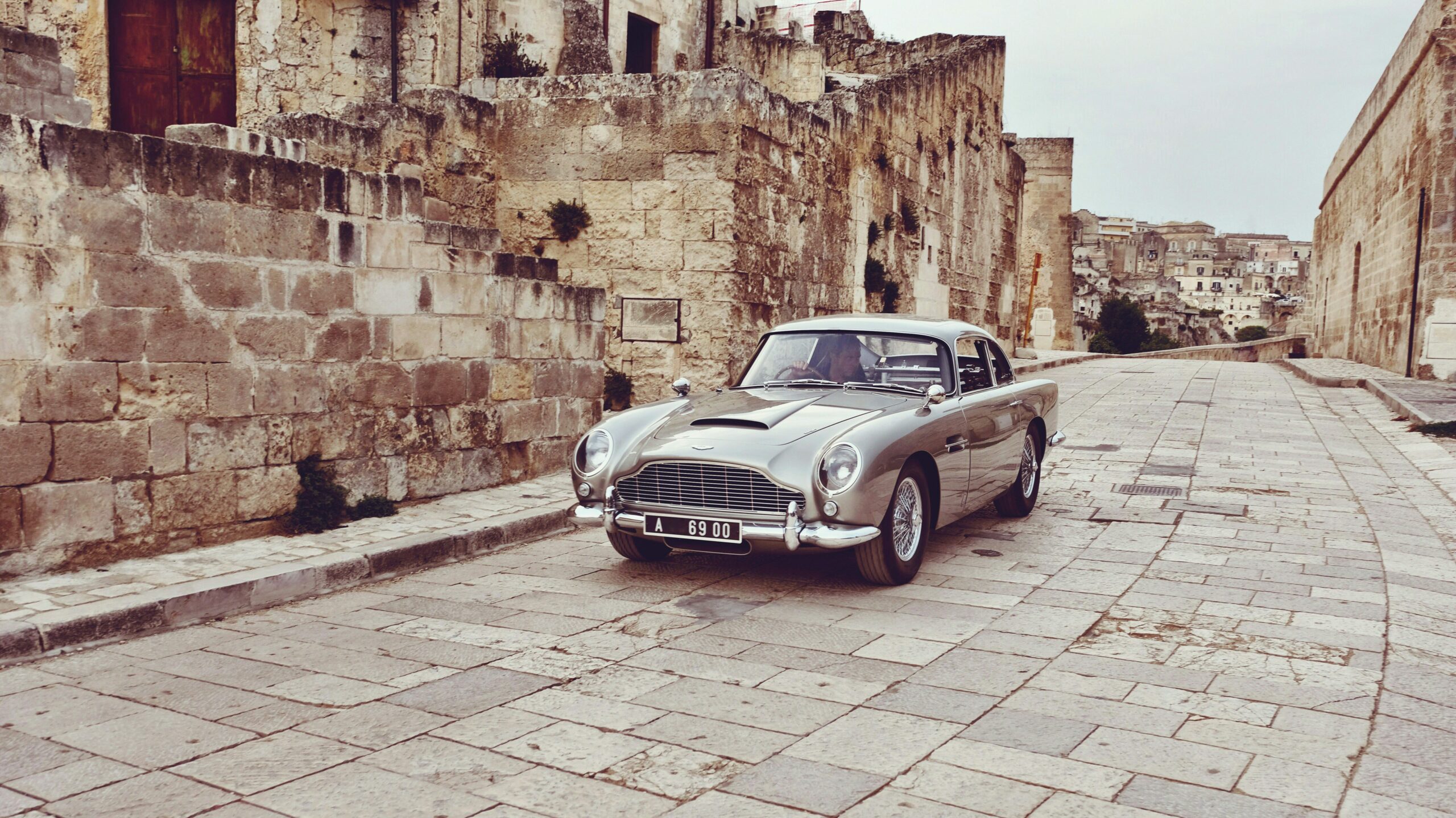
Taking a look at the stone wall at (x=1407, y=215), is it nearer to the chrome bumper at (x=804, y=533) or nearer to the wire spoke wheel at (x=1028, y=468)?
the wire spoke wheel at (x=1028, y=468)

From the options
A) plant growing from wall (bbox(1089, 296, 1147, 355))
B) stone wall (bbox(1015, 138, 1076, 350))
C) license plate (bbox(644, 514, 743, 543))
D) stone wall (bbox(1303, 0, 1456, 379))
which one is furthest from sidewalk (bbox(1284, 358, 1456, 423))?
plant growing from wall (bbox(1089, 296, 1147, 355))

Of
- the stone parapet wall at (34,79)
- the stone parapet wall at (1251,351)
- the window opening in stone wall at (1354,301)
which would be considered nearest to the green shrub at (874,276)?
the stone parapet wall at (34,79)

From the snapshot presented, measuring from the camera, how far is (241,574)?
18.9 ft

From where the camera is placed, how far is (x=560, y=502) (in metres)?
8.02

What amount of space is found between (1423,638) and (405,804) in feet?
14.3

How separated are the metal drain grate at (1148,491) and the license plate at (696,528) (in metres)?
4.48

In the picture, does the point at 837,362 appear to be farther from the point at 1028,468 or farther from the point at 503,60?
the point at 503,60

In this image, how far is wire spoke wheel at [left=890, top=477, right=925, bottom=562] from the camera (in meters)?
5.89

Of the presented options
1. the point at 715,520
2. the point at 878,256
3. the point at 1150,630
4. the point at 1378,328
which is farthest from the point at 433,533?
the point at 1378,328

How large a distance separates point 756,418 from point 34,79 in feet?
16.0

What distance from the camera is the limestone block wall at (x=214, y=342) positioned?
18.5 ft

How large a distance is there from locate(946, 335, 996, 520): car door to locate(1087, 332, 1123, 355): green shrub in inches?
2196

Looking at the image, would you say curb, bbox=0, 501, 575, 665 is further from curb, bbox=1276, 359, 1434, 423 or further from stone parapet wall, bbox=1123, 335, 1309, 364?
stone parapet wall, bbox=1123, 335, 1309, 364

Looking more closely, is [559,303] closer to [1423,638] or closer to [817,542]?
[817,542]
